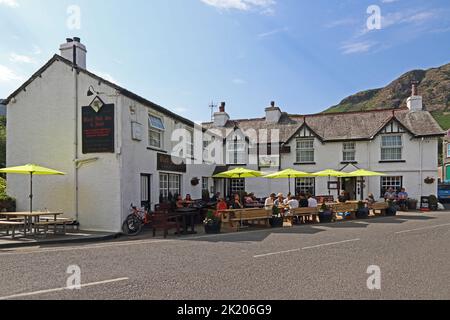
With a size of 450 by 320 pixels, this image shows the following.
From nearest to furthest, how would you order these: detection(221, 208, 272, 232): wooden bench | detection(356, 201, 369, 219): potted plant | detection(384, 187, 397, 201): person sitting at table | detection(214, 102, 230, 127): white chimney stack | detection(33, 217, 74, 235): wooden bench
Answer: detection(33, 217, 74, 235): wooden bench, detection(221, 208, 272, 232): wooden bench, detection(356, 201, 369, 219): potted plant, detection(384, 187, 397, 201): person sitting at table, detection(214, 102, 230, 127): white chimney stack

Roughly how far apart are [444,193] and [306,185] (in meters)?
15.4

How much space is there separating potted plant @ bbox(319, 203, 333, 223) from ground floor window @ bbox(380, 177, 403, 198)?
32.8 ft

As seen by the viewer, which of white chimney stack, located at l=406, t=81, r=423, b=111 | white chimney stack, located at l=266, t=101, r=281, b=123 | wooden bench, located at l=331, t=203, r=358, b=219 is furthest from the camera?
white chimney stack, located at l=266, t=101, r=281, b=123

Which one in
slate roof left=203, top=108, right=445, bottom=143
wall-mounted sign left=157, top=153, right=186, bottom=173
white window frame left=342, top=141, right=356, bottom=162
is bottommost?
wall-mounted sign left=157, top=153, right=186, bottom=173

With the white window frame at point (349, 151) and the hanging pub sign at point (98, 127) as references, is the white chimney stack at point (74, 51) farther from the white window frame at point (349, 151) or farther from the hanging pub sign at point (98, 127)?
the white window frame at point (349, 151)

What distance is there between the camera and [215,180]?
25.3 m

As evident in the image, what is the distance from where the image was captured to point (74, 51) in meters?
16.0

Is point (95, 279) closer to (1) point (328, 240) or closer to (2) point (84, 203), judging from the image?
(1) point (328, 240)

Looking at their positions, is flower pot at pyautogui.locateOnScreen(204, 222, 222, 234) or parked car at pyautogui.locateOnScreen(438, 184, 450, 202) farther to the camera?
parked car at pyautogui.locateOnScreen(438, 184, 450, 202)

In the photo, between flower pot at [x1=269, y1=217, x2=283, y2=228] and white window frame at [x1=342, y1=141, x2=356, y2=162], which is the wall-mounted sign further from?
white window frame at [x1=342, y1=141, x2=356, y2=162]

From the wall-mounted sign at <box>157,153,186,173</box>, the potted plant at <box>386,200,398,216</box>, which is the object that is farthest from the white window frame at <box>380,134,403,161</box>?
the wall-mounted sign at <box>157,153,186,173</box>

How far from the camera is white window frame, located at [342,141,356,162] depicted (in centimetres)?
2650

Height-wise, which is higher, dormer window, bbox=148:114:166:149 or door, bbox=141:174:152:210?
dormer window, bbox=148:114:166:149

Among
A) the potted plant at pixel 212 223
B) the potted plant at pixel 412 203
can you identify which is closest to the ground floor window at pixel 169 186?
the potted plant at pixel 212 223
